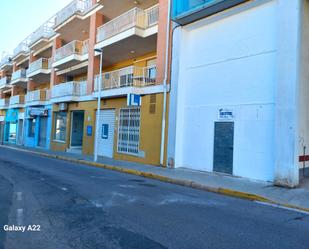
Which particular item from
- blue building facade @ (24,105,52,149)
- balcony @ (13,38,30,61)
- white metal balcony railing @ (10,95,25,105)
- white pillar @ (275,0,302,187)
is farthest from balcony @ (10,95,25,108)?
white pillar @ (275,0,302,187)

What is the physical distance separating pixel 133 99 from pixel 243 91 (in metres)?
6.14

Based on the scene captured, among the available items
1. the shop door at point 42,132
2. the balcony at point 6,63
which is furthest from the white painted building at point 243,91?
the balcony at point 6,63

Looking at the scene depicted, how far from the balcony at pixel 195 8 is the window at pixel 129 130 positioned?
5.68m

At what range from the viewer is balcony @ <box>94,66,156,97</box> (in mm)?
16844

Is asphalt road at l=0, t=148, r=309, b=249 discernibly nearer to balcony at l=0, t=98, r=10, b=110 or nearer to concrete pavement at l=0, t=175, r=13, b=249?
concrete pavement at l=0, t=175, r=13, b=249

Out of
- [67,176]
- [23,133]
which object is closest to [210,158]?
[67,176]

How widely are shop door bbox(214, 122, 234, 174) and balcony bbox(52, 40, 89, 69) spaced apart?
1366cm

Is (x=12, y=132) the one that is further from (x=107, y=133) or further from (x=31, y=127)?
(x=107, y=133)

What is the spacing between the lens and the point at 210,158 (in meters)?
13.3

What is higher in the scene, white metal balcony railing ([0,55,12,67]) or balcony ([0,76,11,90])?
white metal balcony railing ([0,55,12,67])

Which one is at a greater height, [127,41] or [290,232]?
[127,41]

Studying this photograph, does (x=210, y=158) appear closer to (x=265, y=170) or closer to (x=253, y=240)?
(x=265, y=170)

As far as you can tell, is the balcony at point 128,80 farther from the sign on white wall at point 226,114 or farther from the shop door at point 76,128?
the shop door at point 76,128

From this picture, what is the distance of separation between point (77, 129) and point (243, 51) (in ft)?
54.9
